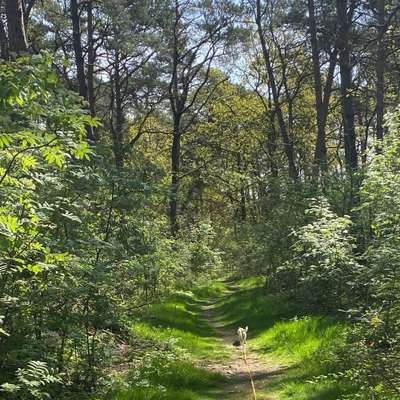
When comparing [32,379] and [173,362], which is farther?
[173,362]

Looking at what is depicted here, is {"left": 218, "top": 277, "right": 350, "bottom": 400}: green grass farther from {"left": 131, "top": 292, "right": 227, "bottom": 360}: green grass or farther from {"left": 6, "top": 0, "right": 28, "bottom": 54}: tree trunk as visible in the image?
{"left": 6, "top": 0, "right": 28, "bottom": 54}: tree trunk

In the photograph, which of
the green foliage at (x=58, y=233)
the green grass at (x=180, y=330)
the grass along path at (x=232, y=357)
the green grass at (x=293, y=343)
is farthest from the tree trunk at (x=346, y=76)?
the green foliage at (x=58, y=233)

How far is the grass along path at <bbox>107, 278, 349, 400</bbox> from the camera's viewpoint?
711 centimetres

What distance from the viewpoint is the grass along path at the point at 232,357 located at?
280 inches

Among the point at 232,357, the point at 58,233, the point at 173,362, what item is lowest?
the point at 232,357

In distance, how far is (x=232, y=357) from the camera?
407 inches

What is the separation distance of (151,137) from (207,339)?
103 feet

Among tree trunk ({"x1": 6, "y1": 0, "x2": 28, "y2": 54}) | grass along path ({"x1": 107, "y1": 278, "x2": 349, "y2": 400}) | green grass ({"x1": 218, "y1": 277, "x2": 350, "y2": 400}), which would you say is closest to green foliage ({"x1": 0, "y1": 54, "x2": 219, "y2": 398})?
grass along path ({"x1": 107, "y1": 278, "x2": 349, "y2": 400})

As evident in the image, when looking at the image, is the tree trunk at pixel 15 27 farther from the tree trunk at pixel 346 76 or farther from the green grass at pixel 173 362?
the tree trunk at pixel 346 76

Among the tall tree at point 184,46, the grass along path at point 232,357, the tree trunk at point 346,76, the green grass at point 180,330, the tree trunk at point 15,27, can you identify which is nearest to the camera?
the grass along path at point 232,357

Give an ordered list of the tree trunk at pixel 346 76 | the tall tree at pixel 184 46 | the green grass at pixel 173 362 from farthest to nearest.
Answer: the tall tree at pixel 184 46 → the tree trunk at pixel 346 76 → the green grass at pixel 173 362

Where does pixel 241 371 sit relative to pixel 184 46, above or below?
below

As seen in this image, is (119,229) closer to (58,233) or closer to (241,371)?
(58,233)

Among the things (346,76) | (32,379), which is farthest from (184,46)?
(32,379)
